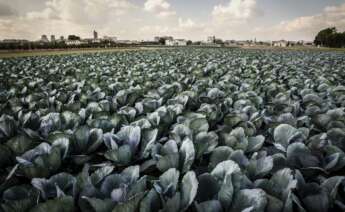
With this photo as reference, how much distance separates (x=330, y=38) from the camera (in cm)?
8612

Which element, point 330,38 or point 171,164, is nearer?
point 171,164

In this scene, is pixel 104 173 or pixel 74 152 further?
pixel 74 152

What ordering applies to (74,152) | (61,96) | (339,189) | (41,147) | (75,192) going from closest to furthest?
(75,192)
(339,189)
(41,147)
(74,152)
(61,96)

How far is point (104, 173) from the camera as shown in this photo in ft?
6.83

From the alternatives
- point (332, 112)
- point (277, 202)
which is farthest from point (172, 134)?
point (332, 112)

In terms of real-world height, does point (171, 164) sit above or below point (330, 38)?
below

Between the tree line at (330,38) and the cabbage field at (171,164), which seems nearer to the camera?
the cabbage field at (171,164)

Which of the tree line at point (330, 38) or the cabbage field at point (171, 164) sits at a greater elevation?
the tree line at point (330, 38)

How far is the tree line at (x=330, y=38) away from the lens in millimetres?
82500

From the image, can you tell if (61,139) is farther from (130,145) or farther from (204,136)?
(204,136)

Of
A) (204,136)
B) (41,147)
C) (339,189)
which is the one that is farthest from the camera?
(204,136)

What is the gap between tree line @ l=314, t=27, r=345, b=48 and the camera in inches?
3248

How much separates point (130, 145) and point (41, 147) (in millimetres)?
767

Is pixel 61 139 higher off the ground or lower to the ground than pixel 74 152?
higher
